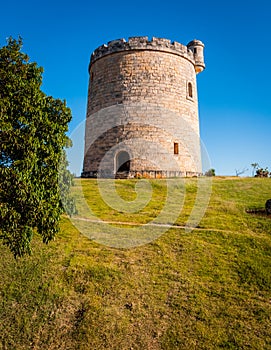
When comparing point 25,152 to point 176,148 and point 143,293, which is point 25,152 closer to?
point 143,293

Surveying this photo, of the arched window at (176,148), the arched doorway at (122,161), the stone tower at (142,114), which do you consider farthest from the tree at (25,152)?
the arched window at (176,148)

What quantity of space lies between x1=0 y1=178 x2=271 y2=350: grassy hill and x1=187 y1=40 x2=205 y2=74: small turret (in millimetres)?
16667

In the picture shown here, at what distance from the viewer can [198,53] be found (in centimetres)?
2423

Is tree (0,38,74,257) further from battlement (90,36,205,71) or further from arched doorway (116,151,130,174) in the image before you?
battlement (90,36,205,71)

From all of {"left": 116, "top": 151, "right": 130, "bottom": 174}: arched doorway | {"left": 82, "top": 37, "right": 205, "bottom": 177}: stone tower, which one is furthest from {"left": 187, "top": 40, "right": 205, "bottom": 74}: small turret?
{"left": 116, "top": 151, "right": 130, "bottom": 174}: arched doorway

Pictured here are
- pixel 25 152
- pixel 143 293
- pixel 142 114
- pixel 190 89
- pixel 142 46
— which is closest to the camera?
pixel 25 152

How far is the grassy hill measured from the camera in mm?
6191

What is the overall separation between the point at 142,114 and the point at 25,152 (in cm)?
1382

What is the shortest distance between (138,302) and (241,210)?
719cm

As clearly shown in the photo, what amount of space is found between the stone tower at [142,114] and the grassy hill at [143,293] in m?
9.84

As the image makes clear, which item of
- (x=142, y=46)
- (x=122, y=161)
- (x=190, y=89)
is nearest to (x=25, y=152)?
(x=122, y=161)

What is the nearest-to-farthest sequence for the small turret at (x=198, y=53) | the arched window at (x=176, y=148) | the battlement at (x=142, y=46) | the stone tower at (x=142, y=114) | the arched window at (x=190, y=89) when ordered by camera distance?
the stone tower at (x=142, y=114) < the arched window at (x=176, y=148) < the battlement at (x=142, y=46) < the arched window at (x=190, y=89) < the small turret at (x=198, y=53)

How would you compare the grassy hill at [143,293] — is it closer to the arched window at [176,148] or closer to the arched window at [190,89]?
the arched window at [176,148]

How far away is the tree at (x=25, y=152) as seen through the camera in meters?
6.84
